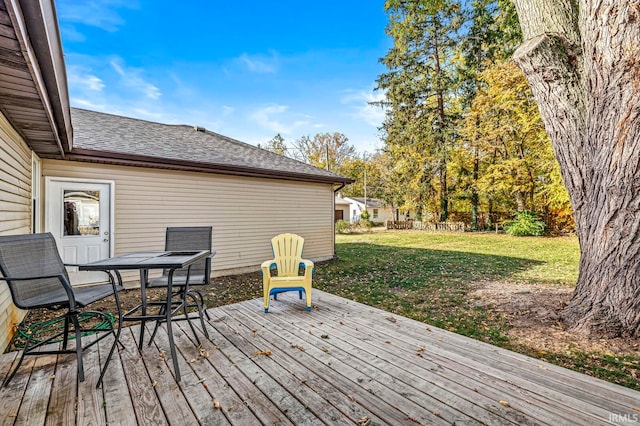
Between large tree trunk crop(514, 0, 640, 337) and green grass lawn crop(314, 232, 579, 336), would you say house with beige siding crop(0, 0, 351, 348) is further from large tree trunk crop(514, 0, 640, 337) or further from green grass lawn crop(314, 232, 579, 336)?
large tree trunk crop(514, 0, 640, 337)

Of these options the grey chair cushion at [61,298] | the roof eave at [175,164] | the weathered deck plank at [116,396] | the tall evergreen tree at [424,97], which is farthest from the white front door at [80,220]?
the tall evergreen tree at [424,97]

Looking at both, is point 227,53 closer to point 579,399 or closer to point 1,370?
point 1,370

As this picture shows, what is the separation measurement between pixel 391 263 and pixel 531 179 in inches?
453

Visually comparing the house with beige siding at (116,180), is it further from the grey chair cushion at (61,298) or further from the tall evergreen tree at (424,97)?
the tall evergreen tree at (424,97)

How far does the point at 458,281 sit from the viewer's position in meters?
5.78

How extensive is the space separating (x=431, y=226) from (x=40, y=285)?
58.7ft

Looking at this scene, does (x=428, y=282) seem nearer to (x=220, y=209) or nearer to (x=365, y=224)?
(x=220, y=209)

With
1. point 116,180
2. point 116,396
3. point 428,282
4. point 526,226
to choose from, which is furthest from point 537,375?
point 526,226

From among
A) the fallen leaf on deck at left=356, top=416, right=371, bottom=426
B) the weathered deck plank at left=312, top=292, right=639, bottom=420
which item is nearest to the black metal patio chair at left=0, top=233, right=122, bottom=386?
the fallen leaf on deck at left=356, top=416, right=371, bottom=426

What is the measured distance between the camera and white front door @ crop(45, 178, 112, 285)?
4777mm

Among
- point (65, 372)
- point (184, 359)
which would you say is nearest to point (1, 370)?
point (65, 372)

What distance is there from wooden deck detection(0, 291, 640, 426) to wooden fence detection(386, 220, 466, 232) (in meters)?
15.5

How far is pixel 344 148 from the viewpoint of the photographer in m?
29.0

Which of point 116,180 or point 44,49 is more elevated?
point 44,49
